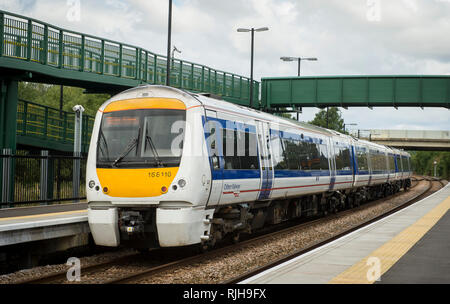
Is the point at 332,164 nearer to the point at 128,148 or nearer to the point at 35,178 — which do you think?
the point at 35,178

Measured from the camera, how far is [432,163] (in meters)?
124

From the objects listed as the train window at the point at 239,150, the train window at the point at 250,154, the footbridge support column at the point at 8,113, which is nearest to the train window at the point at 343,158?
the train window at the point at 250,154

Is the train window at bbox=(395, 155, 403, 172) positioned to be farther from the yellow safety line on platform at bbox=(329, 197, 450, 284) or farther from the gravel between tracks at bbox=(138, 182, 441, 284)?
the yellow safety line on platform at bbox=(329, 197, 450, 284)

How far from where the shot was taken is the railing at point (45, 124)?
2369 cm

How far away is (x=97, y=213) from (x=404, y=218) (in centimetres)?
1035

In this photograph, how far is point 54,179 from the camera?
1708 centimetres

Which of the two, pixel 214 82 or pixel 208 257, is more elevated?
pixel 214 82

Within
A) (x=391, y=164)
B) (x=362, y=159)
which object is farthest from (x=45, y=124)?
(x=391, y=164)

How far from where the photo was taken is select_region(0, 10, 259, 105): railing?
1934cm

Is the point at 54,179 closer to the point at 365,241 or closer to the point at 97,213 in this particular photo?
the point at 97,213

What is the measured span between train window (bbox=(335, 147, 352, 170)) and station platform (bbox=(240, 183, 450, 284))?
7.21 metres

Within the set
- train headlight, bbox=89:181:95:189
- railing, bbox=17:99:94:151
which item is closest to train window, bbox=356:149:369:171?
railing, bbox=17:99:94:151

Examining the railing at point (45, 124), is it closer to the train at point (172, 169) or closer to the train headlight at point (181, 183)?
the train at point (172, 169)
